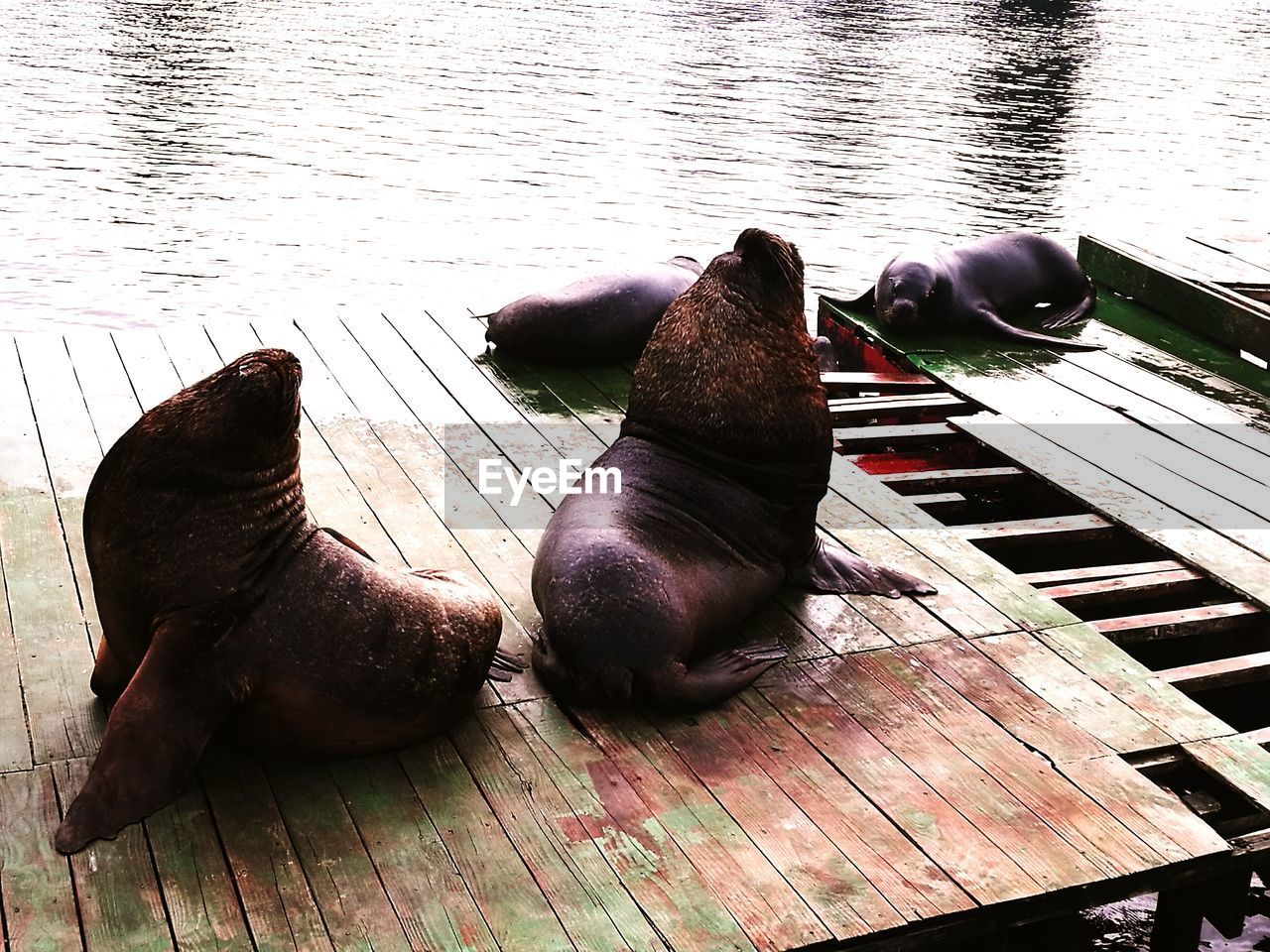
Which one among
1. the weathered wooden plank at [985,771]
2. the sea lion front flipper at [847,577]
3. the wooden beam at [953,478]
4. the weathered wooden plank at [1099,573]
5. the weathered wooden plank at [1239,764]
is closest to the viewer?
the weathered wooden plank at [985,771]

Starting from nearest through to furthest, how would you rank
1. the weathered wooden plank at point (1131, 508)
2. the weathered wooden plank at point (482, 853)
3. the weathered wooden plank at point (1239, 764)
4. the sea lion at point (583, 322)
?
the weathered wooden plank at point (482, 853), the weathered wooden plank at point (1239, 764), the weathered wooden plank at point (1131, 508), the sea lion at point (583, 322)

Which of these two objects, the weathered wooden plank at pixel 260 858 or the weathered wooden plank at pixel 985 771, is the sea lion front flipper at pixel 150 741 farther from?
the weathered wooden plank at pixel 985 771

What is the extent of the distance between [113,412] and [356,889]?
352cm

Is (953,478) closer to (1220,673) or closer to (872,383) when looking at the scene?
(872,383)

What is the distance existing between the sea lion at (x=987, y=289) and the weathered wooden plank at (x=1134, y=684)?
3.61 metres

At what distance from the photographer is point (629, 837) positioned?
12.3 ft

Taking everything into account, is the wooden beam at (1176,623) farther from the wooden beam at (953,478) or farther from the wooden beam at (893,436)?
the wooden beam at (893,436)

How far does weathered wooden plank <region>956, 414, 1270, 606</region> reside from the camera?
559 centimetres

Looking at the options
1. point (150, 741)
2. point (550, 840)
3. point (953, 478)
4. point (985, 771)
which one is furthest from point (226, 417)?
point (953, 478)

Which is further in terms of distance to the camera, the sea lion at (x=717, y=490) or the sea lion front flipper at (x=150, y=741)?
the sea lion at (x=717, y=490)

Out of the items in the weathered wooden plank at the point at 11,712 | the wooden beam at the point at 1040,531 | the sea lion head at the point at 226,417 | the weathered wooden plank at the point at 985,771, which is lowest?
the wooden beam at the point at 1040,531

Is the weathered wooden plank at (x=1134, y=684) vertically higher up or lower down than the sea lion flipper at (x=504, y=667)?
lower down

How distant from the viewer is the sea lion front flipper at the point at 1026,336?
829 cm

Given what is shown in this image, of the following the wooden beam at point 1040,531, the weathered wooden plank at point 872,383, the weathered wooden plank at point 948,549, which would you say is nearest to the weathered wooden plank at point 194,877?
the weathered wooden plank at point 948,549
